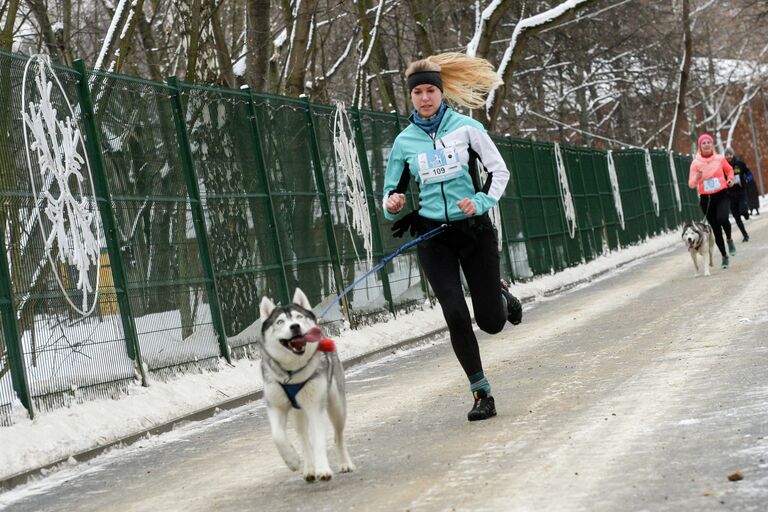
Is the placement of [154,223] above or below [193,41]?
below

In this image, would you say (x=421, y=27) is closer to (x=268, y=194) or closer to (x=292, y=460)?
(x=268, y=194)

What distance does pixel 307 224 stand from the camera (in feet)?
53.3

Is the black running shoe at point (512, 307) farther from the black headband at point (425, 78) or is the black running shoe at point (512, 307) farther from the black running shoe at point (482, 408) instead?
the black headband at point (425, 78)

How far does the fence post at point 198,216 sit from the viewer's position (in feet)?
44.2

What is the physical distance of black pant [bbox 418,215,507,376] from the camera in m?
8.80

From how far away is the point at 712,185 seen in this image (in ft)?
72.9

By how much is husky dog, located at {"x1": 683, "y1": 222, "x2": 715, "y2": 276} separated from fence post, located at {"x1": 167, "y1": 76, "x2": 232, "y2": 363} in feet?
32.7

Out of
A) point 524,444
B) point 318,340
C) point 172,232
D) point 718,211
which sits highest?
point 172,232

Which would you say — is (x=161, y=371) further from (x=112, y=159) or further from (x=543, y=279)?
(x=543, y=279)

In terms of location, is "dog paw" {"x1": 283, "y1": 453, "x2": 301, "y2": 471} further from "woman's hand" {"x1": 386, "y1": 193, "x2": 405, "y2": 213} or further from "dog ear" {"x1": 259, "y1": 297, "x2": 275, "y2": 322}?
"woman's hand" {"x1": 386, "y1": 193, "x2": 405, "y2": 213}

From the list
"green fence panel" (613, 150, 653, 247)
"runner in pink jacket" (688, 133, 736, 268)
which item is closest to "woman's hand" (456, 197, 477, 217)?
"runner in pink jacket" (688, 133, 736, 268)

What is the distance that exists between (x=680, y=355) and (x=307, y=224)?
20.4 feet

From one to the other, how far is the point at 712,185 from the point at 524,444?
616 inches

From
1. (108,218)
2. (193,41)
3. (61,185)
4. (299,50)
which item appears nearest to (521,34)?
(299,50)
